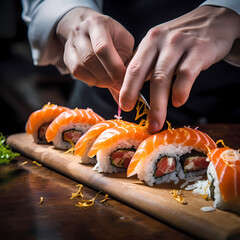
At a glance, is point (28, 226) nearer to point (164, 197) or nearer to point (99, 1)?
point (164, 197)

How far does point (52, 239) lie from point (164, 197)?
531mm

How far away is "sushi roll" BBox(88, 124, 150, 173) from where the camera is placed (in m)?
1.88

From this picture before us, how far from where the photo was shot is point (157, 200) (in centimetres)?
147

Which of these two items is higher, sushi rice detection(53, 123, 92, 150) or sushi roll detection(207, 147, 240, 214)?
sushi roll detection(207, 147, 240, 214)

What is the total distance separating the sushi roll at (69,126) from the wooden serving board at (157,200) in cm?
18

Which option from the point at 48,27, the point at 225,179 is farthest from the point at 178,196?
the point at 48,27

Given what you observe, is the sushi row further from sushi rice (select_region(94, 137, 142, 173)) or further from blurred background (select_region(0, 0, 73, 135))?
blurred background (select_region(0, 0, 73, 135))

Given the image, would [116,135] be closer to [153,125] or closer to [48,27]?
[153,125]

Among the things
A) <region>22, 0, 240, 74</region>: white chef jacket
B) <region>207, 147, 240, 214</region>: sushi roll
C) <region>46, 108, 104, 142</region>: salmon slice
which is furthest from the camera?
<region>22, 0, 240, 74</region>: white chef jacket

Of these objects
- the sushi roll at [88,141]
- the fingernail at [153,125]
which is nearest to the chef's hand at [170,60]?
the fingernail at [153,125]

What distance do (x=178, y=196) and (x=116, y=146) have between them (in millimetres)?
564

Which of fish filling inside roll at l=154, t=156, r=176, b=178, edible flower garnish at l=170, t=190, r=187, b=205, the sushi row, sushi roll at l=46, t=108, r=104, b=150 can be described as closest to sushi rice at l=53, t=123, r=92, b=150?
sushi roll at l=46, t=108, r=104, b=150

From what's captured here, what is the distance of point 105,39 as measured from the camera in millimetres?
1751

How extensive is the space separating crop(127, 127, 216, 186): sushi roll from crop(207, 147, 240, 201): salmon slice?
0.62ft
